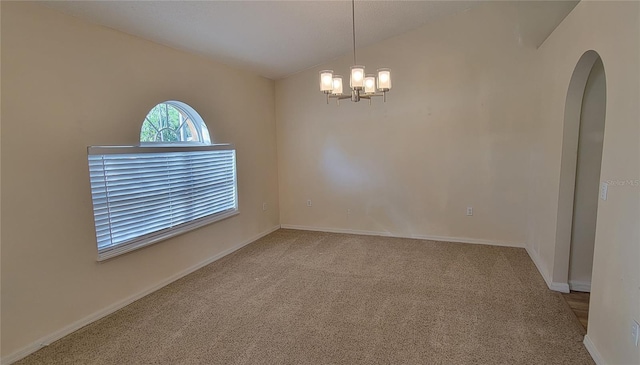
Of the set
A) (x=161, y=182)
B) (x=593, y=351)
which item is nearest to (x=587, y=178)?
(x=593, y=351)

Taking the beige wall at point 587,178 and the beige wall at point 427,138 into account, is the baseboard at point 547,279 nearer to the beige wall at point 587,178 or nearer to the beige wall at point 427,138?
the beige wall at point 587,178

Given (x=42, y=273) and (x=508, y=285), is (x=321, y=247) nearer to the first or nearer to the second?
(x=508, y=285)

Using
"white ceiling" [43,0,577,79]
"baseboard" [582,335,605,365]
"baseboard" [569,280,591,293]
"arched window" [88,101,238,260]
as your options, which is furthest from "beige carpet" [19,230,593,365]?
"white ceiling" [43,0,577,79]

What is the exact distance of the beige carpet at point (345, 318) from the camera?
229cm

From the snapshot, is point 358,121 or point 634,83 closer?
point 634,83

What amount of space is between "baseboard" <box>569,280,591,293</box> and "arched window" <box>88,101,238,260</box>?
387cm

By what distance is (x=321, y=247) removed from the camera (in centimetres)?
461

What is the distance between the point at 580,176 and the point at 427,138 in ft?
6.31

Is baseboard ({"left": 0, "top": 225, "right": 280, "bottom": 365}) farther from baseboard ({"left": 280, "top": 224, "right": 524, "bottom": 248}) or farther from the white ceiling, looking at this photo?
the white ceiling

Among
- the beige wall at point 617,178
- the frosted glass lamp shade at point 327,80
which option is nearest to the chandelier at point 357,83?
the frosted glass lamp shade at point 327,80

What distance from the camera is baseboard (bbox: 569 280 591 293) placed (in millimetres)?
3139

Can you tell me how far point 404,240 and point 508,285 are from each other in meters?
1.70

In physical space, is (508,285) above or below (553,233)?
below

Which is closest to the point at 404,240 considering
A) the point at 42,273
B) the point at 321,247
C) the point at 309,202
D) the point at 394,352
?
the point at 321,247
